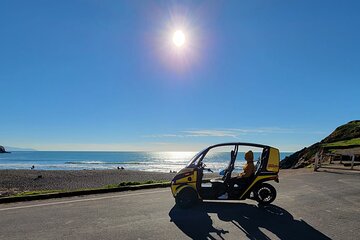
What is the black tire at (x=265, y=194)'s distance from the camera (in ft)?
28.6

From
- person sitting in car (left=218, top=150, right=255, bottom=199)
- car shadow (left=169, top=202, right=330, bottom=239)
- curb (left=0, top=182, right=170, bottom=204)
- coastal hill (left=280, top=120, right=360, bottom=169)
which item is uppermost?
→ coastal hill (left=280, top=120, right=360, bottom=169)

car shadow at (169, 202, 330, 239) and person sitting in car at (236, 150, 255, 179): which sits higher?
person sitting in car at (236, 150, 255, 179)

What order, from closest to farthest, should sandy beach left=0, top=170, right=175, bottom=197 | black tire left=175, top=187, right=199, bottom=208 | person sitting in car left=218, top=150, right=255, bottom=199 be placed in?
black tire left=175, top=187, right=199, bottom=208 → person sitting in car left=218, top=150, right=255, bottom=199 → sandy beach left=0, top=170, right=175, bottom=197

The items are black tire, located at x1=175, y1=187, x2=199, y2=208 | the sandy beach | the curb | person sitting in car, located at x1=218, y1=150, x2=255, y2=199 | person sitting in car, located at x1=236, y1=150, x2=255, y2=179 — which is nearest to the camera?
black tire, located at x1=175, y1=187, x2=199, y2=208

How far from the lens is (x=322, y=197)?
9.70m

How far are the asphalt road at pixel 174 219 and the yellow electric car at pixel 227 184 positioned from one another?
11.8 inches

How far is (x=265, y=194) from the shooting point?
875 centimetres

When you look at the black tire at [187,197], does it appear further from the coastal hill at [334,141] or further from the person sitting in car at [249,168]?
the coastal hill at [334,141]

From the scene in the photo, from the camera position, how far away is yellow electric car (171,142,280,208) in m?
8.35

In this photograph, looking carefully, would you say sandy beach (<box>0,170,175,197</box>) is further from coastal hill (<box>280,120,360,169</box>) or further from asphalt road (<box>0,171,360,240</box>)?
asphalt road (<box>0,171,360,240</box>)

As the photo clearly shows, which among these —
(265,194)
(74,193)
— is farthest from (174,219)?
(74,193)

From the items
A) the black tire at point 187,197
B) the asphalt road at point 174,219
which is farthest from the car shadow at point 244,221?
the black tire at point 187,197

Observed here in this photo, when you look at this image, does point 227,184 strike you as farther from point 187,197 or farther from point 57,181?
point 57,181

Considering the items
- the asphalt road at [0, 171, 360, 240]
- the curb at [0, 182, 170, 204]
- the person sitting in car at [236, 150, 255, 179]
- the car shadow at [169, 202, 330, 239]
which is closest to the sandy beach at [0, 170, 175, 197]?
the curb at [0, 182, 170, 204]
